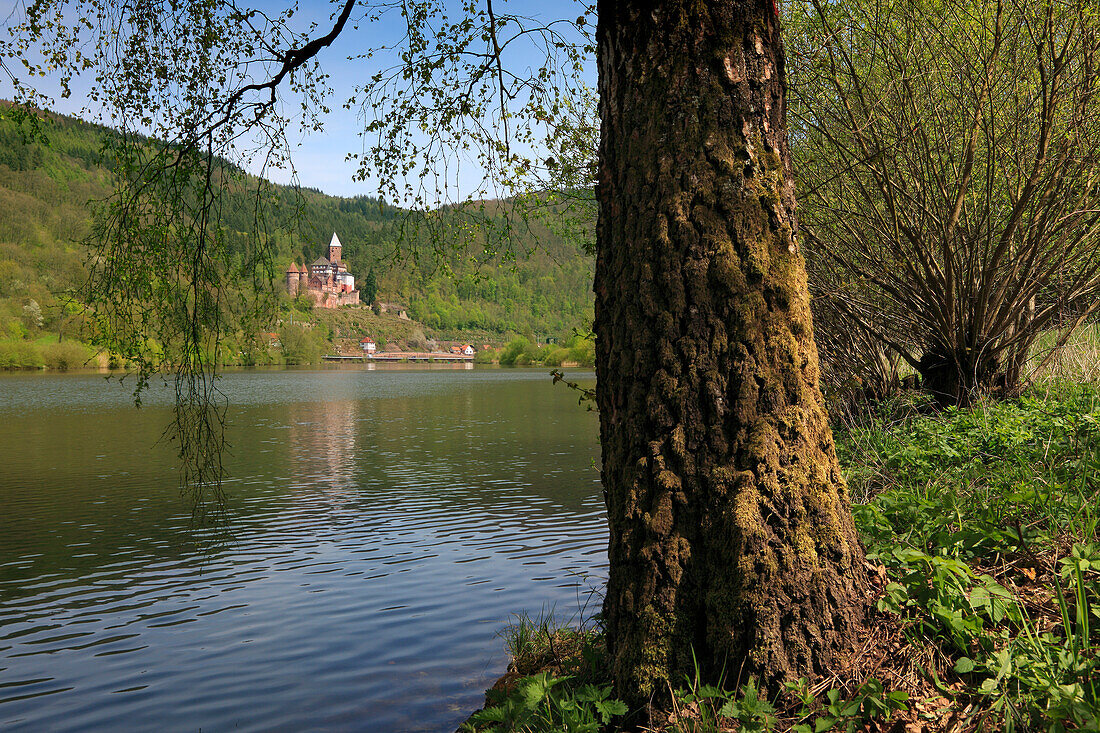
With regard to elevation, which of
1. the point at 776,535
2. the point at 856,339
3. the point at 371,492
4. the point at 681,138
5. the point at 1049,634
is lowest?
the point at 371,492

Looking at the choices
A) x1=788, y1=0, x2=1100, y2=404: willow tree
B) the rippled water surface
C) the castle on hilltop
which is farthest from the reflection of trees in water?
the castle on hilltop

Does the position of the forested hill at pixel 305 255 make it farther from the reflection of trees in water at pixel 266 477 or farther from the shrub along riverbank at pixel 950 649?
the reflection of trees in water at pixel 266 477

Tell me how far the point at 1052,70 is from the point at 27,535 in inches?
602

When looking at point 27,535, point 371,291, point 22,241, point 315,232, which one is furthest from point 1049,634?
point 371,291

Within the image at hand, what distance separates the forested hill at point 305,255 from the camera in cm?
546

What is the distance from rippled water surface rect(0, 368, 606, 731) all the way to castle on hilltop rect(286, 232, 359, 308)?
170244 mm

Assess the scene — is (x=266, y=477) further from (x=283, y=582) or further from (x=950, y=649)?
(x=950, y=649)

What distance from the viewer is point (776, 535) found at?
9.26 feet

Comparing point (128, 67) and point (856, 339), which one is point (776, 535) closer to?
point (128, 67)

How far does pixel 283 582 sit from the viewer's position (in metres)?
9.09

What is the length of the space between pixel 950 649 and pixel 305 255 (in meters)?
127

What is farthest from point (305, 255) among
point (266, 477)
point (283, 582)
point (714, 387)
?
point (714, 387)

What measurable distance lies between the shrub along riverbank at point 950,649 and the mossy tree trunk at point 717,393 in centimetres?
13

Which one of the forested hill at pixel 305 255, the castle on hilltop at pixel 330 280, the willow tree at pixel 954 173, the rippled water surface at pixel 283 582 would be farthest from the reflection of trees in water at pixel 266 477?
the castle on hilltop at pixel 330 280
